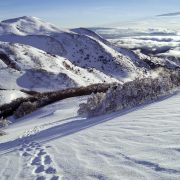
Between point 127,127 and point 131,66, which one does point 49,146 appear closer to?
point 127,127

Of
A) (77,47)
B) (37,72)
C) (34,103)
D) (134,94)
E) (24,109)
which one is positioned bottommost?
(37,72)

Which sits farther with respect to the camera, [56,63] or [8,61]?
[56,63]

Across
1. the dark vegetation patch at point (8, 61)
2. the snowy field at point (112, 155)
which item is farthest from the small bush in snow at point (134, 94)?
the dark vegetation patch at point (8, 61)

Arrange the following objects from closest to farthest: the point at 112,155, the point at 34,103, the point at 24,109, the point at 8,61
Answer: the point at 112,155
the point at 24,109
the point at 34,103
the point at 8,61

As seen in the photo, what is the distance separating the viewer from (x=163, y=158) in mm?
7504

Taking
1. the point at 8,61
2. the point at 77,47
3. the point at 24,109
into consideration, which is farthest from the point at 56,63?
the point at 24,109

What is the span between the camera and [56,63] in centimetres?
11438

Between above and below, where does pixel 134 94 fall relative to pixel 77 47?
above

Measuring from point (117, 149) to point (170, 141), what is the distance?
1.27 meters

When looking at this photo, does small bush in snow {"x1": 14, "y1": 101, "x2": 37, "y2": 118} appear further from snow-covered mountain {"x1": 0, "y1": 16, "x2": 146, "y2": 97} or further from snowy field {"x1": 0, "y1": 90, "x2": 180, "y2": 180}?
snow-covered mountain {"x1": 0, "y1": 16, "x2": 146, "y2": 97}

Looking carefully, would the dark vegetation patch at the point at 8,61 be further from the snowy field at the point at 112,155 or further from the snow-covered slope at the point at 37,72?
the snowy field at the point at 112,155

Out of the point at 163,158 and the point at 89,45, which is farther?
the point at 89,45

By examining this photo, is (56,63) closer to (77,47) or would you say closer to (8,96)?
(77,47)

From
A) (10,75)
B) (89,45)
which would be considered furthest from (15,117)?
(89,45)
